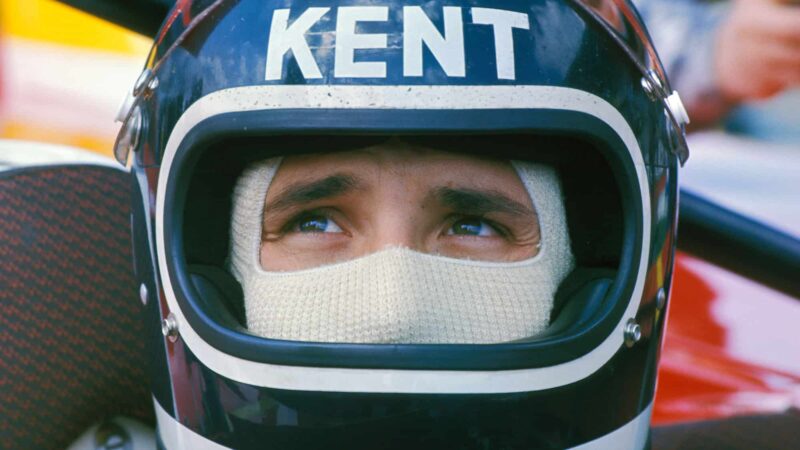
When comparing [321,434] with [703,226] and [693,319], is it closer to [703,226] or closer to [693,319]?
[703,226]

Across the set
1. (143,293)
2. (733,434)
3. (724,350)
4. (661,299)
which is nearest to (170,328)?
(143,293)

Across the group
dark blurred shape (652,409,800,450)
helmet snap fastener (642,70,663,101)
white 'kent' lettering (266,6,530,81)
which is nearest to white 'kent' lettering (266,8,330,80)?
white 'kent' lettering (266,6,530,81)

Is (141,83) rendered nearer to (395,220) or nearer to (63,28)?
(395,220)

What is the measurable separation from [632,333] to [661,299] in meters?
0.09

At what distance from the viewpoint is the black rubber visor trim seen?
Answer: 1015 mm

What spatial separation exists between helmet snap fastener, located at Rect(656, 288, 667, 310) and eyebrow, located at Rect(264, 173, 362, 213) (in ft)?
1.22

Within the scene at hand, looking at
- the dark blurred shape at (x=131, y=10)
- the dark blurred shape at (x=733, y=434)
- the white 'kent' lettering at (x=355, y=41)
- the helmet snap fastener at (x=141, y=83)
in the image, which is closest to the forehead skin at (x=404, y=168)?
the white 'kent' lettering at (x=355, y=41)

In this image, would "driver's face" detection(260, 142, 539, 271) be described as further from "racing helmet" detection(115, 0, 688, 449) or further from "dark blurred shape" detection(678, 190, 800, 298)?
"dark blurred shape" detection(678, 190, 800, 298)

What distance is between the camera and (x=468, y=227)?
122cm

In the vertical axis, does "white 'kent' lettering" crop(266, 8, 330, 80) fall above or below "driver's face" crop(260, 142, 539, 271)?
above

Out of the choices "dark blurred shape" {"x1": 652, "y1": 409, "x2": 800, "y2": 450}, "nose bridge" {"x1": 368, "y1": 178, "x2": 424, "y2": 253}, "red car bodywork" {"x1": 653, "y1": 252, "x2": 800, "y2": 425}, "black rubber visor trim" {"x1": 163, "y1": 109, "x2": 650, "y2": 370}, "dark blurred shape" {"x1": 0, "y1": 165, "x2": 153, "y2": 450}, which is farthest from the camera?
"red car bodywork" {"x1": 653, "y1": 252, "x2": 800, "y2": 425}

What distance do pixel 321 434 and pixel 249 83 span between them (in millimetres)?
375

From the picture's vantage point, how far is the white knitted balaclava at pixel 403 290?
1080 mm

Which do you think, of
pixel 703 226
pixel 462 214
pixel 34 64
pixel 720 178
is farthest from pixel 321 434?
pixel 34 64
